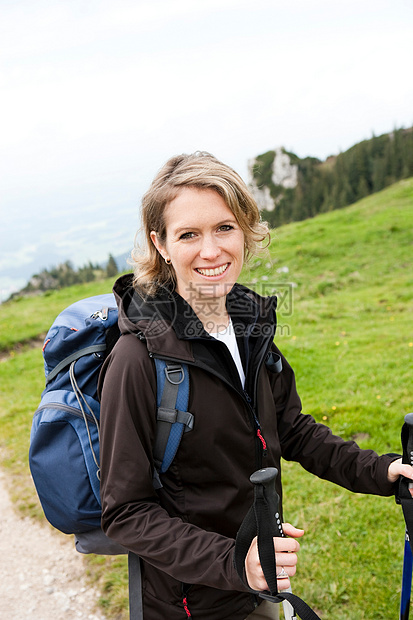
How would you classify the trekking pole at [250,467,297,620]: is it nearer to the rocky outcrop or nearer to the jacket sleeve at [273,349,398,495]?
the jacket sleeve at [273,349,398,495]

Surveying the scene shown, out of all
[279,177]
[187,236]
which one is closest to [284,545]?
[187,236]

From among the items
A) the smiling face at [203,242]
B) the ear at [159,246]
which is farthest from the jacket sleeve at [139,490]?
the ear at [159,246]

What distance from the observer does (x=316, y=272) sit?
1414 cm

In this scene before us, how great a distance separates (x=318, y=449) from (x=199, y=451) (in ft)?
2.68

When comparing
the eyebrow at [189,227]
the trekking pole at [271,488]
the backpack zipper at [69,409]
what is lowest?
the trekking pole at [271,488]

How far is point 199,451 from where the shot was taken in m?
2.03

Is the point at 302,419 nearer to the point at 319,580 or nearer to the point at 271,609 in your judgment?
the point at 271,609

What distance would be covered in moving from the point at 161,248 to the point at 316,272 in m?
12.3

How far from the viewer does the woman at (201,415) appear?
1.81m

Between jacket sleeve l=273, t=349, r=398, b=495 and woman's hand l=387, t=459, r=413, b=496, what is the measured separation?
3.9 inches

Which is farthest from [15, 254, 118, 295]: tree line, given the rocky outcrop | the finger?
the rocky outcrop

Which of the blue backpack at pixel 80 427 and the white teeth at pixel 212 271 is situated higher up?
the white teeth at pixel 212 271

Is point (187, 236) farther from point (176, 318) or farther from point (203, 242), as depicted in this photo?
point (176, 318)

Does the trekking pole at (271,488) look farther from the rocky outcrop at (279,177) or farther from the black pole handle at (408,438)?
the rocky outcrop at (279,177)
